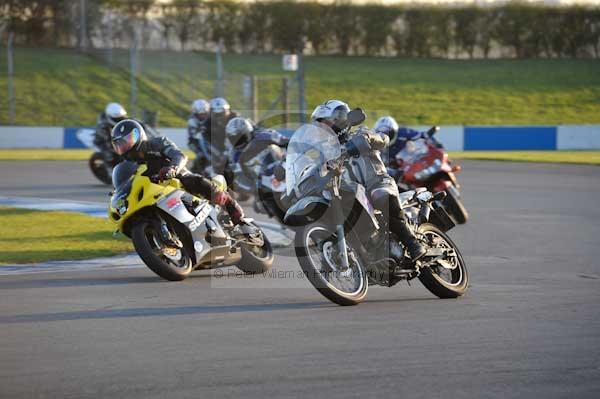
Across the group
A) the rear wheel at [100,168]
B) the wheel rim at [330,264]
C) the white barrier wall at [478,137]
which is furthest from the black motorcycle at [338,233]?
the white barrier wall at [478,137]

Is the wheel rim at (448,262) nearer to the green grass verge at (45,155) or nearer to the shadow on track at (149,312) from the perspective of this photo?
the shadow on track at (149,312)

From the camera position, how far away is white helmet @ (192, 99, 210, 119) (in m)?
19.4

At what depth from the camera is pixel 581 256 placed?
11.6 metres

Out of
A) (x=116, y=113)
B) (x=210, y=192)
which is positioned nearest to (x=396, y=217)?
(x=210, y=192)

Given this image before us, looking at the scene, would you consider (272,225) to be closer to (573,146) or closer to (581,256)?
(581,256)

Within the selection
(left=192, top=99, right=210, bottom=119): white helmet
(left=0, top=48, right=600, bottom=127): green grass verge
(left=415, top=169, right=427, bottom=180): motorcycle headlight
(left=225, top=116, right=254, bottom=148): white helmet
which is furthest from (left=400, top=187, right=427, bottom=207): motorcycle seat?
(left=0, top=48, right=600, bottom=127): green grass verge

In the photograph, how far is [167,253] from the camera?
981 cm

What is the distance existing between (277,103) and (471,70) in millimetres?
15746

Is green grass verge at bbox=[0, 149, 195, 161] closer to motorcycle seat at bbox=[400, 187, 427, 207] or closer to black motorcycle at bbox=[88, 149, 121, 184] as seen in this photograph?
black motorcycle at bbox=[88, 149, 121, 184]

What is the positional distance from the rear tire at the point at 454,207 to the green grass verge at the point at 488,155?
13375 mm

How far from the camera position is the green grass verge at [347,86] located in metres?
36.3

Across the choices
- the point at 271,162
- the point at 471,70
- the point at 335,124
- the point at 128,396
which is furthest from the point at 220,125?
the point at 471,70

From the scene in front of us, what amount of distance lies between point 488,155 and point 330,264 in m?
23.3

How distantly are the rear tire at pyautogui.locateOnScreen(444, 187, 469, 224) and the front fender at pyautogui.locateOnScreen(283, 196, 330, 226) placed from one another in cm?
666
